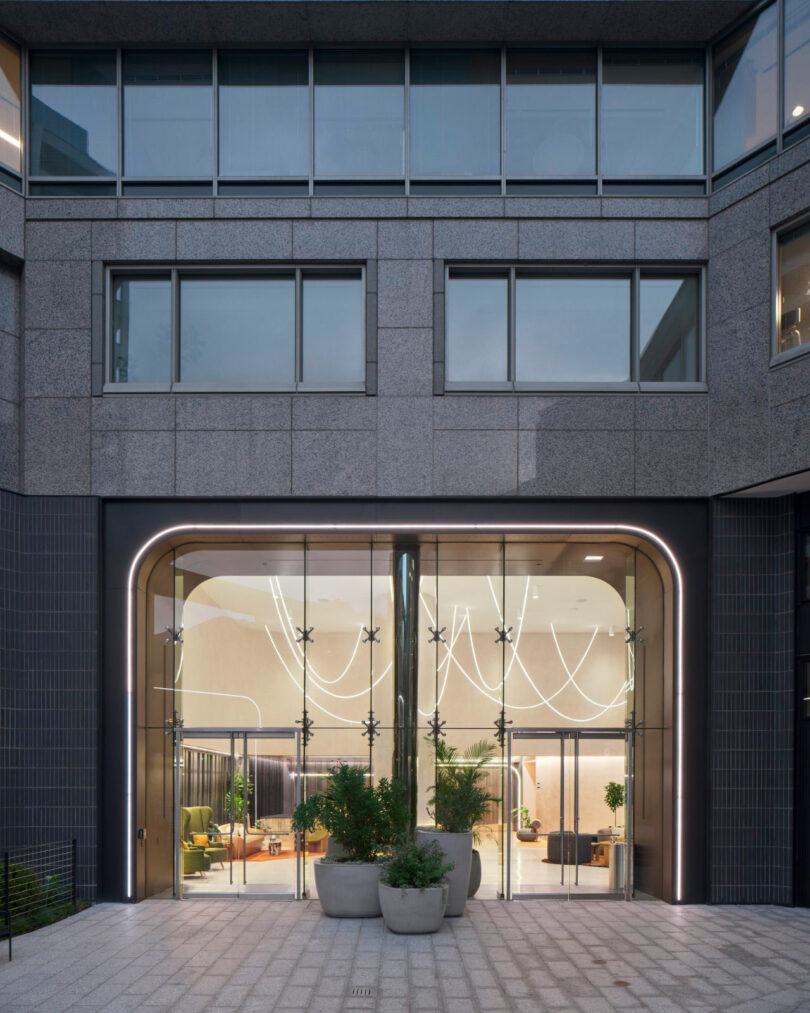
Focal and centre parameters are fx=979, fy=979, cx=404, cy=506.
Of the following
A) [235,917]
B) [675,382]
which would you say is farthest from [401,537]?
[235,917]

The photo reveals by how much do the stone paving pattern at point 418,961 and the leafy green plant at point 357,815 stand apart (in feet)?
3.00

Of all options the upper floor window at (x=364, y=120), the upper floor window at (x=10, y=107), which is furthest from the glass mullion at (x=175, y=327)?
the upper floor window at (x=10, y=107)

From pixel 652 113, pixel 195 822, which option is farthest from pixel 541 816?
pixel 652 113

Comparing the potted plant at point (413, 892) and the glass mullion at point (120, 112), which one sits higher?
the glass mullion at point (120, 112)

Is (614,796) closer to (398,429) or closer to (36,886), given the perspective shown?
(398,429)

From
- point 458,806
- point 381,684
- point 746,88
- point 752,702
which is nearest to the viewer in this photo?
point 458,806

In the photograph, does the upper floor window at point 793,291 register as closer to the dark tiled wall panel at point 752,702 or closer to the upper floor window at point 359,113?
the dark tiled wall panel at point 752,702

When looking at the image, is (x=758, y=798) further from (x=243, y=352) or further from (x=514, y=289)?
(x=243, y=352)

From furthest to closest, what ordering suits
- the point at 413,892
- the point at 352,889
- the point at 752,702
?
the point at 752,702 → the point at 352,889 → the point at 413,892

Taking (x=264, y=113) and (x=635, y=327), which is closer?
(x=635, y=327)

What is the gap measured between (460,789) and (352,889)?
6.17 ft

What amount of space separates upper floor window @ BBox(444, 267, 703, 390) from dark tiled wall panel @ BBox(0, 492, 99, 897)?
5642 millimetres

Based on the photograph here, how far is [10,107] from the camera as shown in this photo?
13438mm

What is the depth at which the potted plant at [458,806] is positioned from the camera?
12289mm
